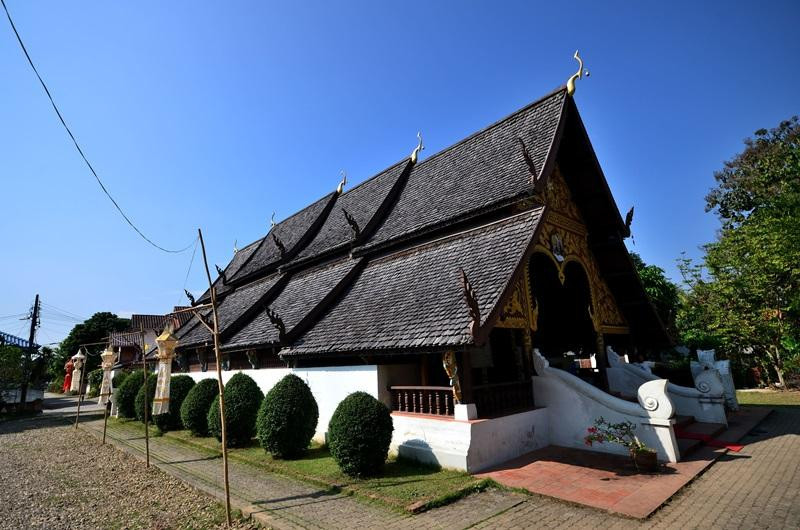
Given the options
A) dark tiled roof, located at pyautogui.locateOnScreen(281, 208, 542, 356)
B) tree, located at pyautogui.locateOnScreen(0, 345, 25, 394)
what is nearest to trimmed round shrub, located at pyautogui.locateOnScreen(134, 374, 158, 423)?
dark tiled roof, located at pyautogui.locateOnScreen(281, 208, 542, 356)

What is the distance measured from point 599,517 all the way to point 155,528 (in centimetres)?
582

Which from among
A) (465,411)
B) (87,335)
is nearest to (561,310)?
(465,411)

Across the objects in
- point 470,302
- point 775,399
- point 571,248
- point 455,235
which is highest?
point 455,235

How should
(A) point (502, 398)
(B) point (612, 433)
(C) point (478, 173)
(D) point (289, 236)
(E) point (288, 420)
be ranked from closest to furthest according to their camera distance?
(B) point (612, 433) < (A) point (502, 398) < (E) point (288, 420) < (C) point (478, 173) < (D) point (289, 236)

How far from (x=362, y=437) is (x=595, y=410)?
4.73 metres

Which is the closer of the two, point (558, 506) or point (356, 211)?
point (558, 506)

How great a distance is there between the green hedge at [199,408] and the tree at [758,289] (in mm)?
21874

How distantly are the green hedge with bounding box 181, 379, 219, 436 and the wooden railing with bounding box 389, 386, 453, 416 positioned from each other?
6.57 m

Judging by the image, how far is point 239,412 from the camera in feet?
33.5

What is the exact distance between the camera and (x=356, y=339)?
8.62 meters

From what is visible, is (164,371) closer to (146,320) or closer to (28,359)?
(28,359)

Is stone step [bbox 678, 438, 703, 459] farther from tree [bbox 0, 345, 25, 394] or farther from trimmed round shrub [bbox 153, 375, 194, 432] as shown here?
tree [bbox 0, 345, 25, 394]

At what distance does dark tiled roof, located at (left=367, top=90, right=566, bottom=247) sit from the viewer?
9.81 m

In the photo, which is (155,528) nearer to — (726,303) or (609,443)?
(609,443)
